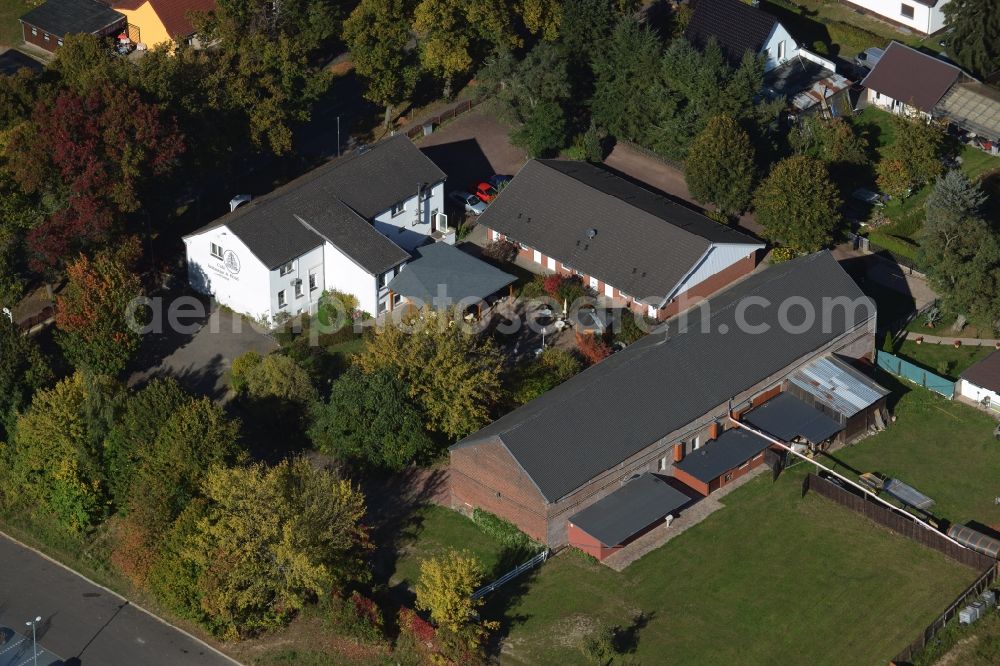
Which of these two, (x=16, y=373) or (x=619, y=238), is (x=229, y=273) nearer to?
(x=16, y=373)

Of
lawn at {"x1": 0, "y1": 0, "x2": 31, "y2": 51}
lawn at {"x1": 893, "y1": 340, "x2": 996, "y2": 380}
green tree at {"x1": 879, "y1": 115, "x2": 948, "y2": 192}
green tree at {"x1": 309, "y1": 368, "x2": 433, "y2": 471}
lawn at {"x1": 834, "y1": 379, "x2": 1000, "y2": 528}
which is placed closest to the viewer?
lawn at {"x1": 834, "y1": 379, "x2": 1000, "y2": 528}

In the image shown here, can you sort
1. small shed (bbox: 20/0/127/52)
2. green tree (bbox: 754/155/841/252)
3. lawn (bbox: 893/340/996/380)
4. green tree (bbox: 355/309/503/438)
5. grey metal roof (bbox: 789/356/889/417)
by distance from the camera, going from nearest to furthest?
green tree (bbox: 355/309/503/438) → grey metal roof (bbox: 789/356/889/417) → lawn (bbox: 893/340/996/380) → green tree (bbox: 754/155/841/252) → small shed (bbox: 20/0/127/52)

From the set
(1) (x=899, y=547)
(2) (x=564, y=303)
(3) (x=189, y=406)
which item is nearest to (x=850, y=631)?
(1) (x=899, y=547)

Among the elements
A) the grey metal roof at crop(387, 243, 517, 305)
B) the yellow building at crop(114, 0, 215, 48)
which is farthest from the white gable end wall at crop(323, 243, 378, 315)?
the yellow building at crop(114, 0, 215, 48)

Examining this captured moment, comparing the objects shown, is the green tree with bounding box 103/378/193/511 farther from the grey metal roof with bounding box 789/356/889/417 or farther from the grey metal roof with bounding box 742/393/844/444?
the grey metal roof with bounding box 789/356/889/417

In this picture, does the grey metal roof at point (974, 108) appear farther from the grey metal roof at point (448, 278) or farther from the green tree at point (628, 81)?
the grey metal roof at point (448, 278)

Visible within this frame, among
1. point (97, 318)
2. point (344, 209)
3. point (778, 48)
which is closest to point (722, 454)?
point (344, 209)
